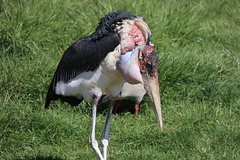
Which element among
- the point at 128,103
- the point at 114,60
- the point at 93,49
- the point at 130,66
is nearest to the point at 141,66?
the point at 130,66

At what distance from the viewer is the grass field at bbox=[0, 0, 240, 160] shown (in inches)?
154

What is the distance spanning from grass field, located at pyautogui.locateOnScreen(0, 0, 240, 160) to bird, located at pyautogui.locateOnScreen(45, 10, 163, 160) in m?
0.72

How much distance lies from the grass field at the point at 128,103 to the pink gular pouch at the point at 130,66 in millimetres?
834

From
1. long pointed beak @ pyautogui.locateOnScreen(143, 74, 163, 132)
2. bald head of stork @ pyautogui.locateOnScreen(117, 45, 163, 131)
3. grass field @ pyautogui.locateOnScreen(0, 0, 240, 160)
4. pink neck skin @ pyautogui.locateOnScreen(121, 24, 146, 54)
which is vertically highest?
pink neck skin @ pyautogui.locateOnScreen(121, 24, 146, 54)

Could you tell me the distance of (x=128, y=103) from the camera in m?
4.95

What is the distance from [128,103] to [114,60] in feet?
6.06

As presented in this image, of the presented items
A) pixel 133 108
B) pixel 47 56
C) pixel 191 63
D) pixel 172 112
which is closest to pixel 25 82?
pixel 47 56

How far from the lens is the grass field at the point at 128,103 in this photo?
391 cm

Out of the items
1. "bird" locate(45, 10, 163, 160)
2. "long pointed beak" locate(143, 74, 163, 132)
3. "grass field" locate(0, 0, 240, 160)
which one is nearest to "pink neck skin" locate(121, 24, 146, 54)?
A: "bird" locate(45, 10, 163, 160)

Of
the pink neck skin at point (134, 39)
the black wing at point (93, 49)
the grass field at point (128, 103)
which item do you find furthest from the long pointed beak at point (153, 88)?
the grass field at point (128, 103)

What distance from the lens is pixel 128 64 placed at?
3.09 meters

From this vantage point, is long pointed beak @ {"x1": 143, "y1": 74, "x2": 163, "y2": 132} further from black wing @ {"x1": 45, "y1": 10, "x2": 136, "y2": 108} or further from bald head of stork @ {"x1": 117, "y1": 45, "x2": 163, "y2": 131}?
black wing @ {"x1": 45, "y1": 10, "x2": 136, "y2": 108}

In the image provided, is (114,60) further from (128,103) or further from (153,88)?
(128,103)

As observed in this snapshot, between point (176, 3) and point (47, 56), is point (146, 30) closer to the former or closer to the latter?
point (47, 56)
